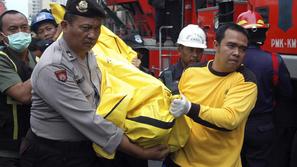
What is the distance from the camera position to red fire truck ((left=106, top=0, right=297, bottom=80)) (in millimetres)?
3393

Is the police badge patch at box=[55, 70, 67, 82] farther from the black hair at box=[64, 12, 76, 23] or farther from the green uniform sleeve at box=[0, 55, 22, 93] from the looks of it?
the green uniform sleeve at box=[0, 55, 22, 93]

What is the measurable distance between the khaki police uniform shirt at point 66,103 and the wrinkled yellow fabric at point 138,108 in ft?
0.18

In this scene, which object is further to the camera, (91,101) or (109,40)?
(109,40)

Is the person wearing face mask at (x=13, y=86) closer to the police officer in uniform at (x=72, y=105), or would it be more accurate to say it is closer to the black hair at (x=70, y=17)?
the police officer in uniform at (x=72, y=105)

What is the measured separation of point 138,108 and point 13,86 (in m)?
0.78

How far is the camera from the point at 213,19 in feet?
16.3

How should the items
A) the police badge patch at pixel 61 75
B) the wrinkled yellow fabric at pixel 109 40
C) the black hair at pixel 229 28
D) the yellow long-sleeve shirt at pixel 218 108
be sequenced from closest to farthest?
the police badge patch at pixel 61 75 < the yellow long-sleeve shirt at pixel 218 108 < the black hair at pixel 229 28 < the wrinkled yellow fabric at pixel 109 40

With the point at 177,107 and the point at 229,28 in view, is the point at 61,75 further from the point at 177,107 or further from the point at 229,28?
the point at 229,28

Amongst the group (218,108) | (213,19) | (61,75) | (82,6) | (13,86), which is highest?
(82,6)

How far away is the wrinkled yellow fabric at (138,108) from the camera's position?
1.99 metres

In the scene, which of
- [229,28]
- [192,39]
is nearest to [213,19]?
[192,39]

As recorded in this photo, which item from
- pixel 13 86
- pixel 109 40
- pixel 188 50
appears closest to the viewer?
pixel 13 86

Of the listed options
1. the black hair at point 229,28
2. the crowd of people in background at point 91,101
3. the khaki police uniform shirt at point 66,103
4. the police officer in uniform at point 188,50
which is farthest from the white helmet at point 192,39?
the khaki police uniform shirt at point 66,103

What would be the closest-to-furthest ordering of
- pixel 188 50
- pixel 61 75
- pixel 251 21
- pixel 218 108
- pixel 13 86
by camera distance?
pixel 61 75, pixel 218 108, pixel 13 86, pixel 251 21, pixel 188 50
